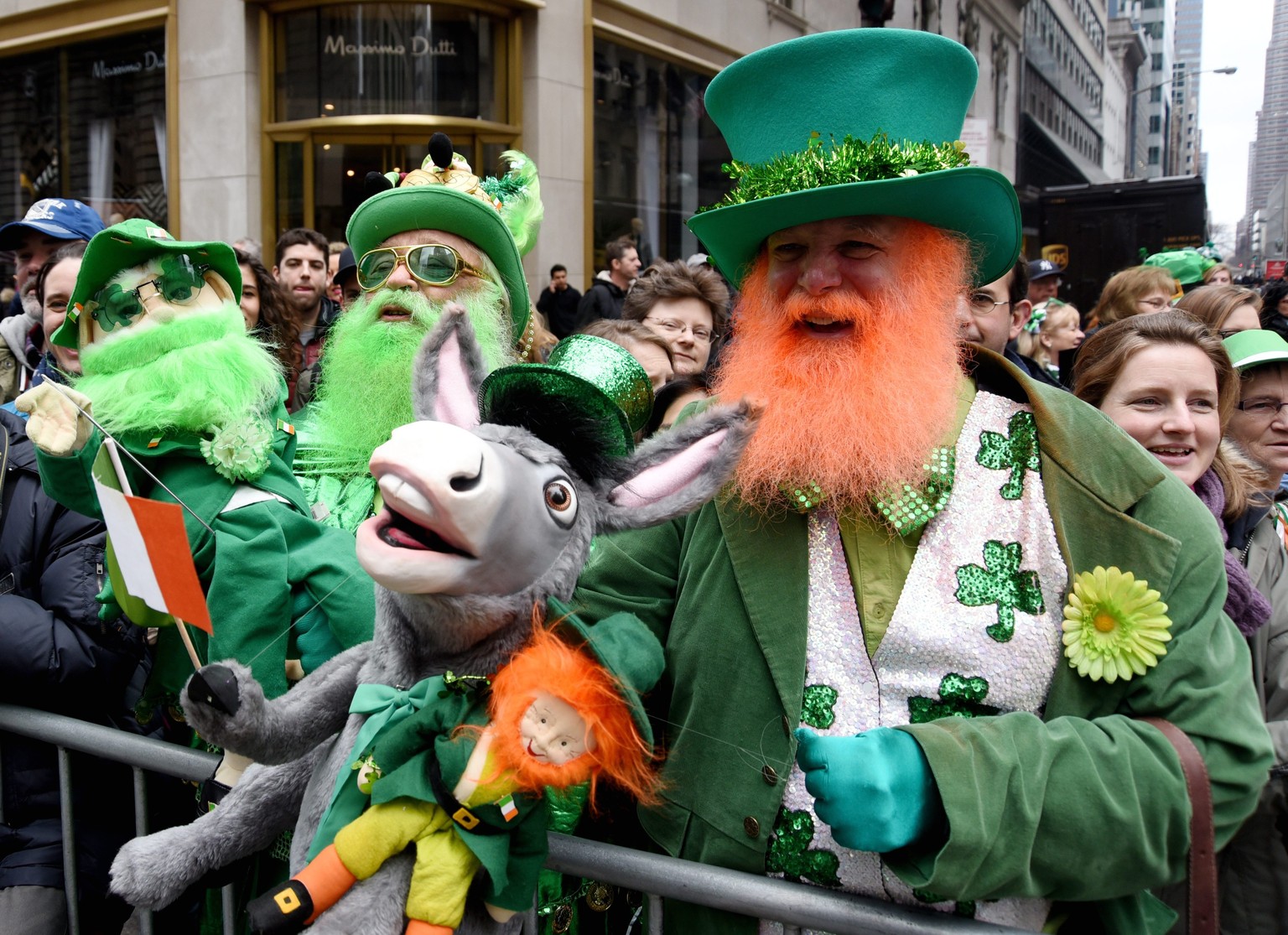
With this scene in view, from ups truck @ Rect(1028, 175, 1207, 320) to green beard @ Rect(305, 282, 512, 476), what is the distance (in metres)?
10.7

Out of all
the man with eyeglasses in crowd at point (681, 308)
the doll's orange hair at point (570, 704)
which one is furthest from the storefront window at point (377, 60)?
the doll's orange hair at point (570, 704)

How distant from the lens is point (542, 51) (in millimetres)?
10320

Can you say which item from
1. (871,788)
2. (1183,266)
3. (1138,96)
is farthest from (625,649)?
(1138,96)

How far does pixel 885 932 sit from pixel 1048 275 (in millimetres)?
7018

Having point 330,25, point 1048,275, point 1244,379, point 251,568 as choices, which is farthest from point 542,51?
point 251,568

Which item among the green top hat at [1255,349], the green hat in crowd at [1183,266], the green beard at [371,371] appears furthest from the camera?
the green hat in crowd at [1183,266]

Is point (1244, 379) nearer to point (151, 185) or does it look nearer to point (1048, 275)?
point (1048, 275)

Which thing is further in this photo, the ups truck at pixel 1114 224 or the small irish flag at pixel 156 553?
the ups truck at pixel 1114 224

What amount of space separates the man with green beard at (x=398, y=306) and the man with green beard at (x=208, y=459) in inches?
12.4

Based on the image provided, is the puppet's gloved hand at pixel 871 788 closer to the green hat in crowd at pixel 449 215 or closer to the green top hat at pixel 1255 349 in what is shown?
the green hat in crowd at pixel 449 215

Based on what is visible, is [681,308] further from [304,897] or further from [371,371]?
[304,897]

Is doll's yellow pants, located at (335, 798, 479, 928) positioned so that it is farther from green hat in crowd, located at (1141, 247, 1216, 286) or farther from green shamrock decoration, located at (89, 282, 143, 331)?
green hat in crowd, located at (1141, 247, 1216, 286)

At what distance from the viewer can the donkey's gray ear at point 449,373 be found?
62.1 inches

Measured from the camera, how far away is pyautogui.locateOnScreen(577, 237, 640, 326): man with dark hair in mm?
8227
